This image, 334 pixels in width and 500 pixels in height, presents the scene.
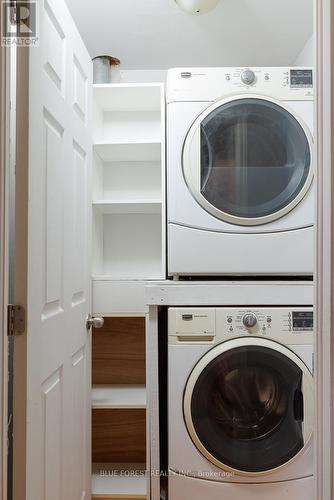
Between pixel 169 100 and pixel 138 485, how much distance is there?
1.82m

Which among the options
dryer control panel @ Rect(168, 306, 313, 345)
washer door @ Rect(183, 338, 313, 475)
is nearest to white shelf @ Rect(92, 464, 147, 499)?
washer door @ Rect(183, 338, 313, 475)

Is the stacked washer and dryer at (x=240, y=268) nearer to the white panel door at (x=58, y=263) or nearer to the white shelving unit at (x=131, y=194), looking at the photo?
the white panel door at (x=58, y=263)

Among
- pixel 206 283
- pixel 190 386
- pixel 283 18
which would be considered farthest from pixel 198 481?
pixel 283 18

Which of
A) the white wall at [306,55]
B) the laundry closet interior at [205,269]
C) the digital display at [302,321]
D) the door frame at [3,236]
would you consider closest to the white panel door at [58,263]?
the laundry closet interior at [205,269]

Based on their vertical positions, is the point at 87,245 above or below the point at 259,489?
above

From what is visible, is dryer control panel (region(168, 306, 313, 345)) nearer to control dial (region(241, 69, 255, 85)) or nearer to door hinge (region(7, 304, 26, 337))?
door hinge (region(7, 304, 26, 337))

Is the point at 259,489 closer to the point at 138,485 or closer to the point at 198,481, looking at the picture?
the point at 198,481

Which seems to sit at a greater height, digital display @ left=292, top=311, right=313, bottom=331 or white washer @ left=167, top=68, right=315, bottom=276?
white washer @ left=167, top=68, right=315, bottom=276

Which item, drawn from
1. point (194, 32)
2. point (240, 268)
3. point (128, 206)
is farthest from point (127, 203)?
point (194, 32)

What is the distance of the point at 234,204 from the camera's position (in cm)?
159

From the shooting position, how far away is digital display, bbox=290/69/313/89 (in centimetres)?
158

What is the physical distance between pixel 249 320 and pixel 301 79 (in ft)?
3.50

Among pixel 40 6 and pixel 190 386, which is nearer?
pixel 40 6

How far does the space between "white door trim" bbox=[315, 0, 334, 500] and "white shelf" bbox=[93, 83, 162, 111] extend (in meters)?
1.20
